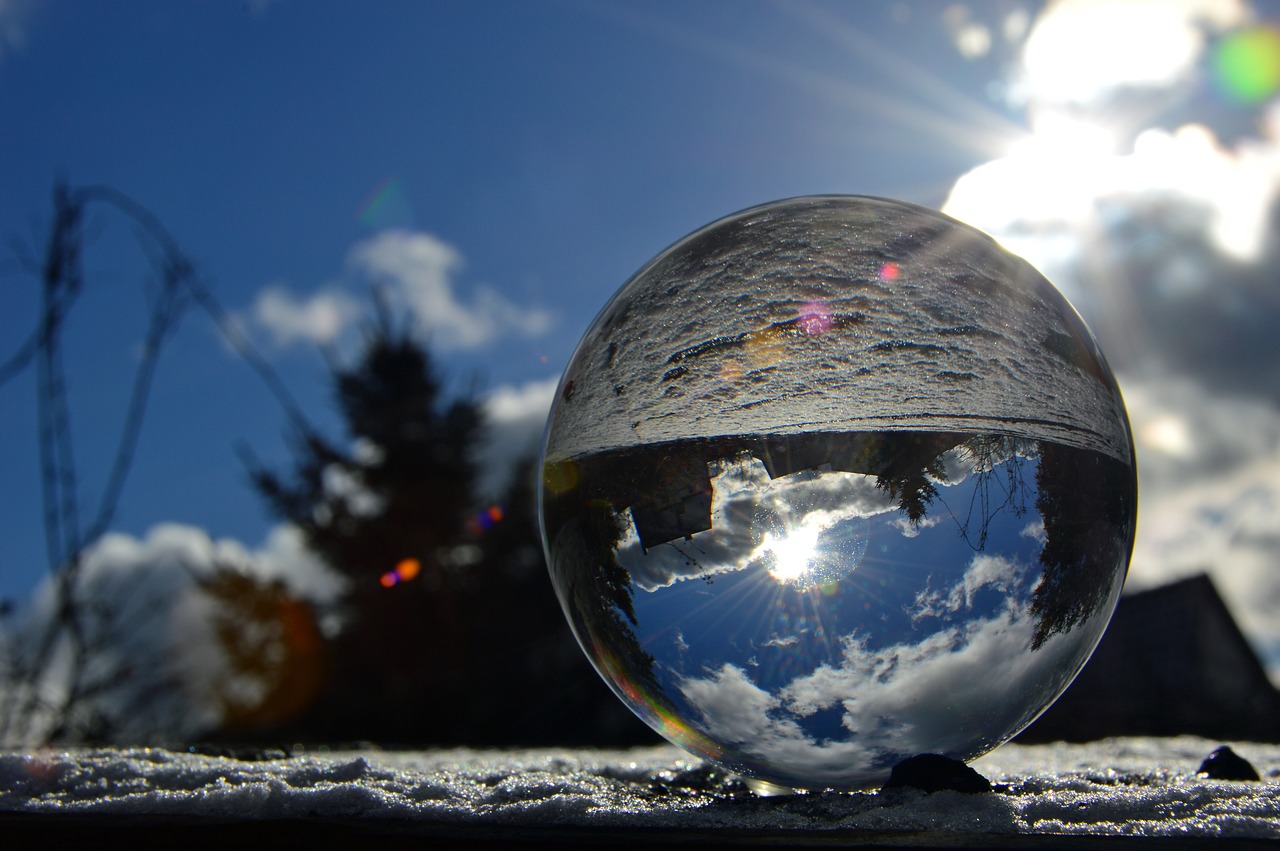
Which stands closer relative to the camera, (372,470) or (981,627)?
(981,627)

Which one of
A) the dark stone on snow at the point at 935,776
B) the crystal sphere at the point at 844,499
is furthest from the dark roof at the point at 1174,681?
the crystal sphere at the point at 844,499

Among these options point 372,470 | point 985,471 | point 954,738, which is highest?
point 372,470

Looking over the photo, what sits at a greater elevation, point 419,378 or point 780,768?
point 419,378

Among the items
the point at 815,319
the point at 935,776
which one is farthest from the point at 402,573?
the point at 815,319

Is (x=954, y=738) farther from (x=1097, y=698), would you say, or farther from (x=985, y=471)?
(x=1097, y=698)

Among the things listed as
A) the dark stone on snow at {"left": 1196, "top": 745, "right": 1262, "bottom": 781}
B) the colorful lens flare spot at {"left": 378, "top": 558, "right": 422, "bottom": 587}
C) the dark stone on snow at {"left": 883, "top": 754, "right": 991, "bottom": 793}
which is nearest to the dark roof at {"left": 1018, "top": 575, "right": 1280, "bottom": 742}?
the dark stone on snow at {"left": 1196, "top": 745, "right": 1262, "bottom": 781}

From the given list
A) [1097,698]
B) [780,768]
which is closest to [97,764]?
[780,768]

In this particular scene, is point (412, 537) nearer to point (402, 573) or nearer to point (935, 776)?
point (402, 573)
